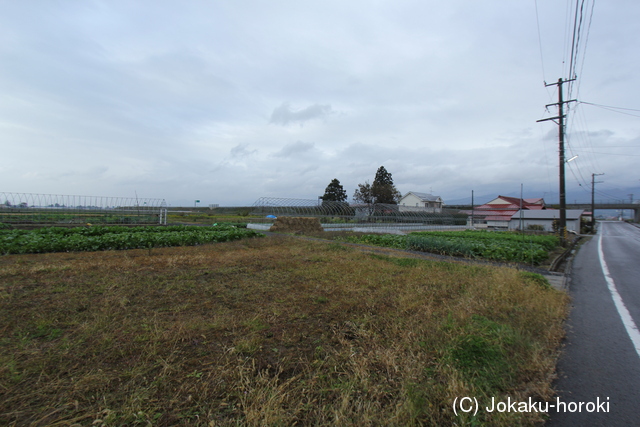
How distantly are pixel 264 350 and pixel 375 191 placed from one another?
5378 cm

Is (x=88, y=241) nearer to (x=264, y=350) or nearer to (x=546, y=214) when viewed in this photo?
(x=264, y=350)

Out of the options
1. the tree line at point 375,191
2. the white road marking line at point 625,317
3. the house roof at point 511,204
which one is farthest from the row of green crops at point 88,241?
the house roof at point 511,204

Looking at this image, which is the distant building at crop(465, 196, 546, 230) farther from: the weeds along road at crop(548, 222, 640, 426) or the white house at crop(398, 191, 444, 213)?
the weeds along road at crop(548, 222, 640, 426)

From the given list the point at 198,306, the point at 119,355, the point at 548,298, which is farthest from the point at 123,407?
the point at 548,298

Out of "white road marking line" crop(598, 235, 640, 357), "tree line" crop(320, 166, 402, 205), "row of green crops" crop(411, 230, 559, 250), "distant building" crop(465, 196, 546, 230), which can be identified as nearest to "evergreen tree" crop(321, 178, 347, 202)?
"tree line" crop(320, 166, 402, 205)

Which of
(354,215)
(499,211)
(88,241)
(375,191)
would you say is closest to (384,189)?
(375,191)

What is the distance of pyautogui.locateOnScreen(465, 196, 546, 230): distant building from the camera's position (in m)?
46.7

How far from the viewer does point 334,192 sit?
6153cm

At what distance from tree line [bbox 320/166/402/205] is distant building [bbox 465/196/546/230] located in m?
14.1

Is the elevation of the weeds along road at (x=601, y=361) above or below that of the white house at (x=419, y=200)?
below

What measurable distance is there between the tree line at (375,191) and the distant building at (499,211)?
46.1 ft

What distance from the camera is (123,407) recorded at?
2303 millimetres

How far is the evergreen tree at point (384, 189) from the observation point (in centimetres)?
5475

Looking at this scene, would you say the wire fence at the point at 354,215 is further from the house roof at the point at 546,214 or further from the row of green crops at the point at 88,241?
the house roof at the point at 546,214
